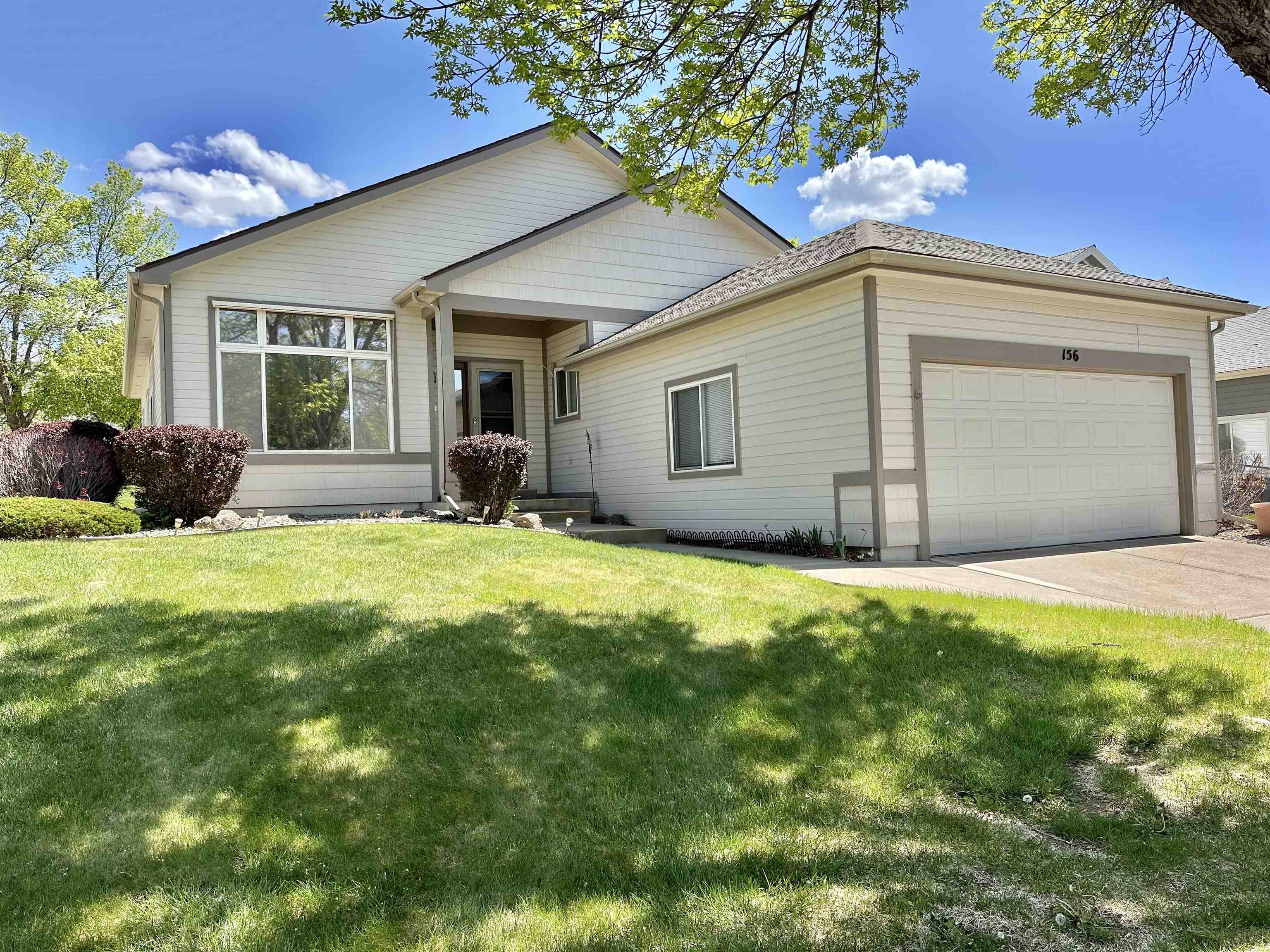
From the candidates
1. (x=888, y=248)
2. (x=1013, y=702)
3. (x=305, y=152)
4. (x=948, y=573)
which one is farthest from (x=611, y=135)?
(x=305, y=152)

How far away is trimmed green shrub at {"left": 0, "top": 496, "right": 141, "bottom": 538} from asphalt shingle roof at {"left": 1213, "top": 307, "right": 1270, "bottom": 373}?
1999 centimetres

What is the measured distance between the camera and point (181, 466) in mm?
10148

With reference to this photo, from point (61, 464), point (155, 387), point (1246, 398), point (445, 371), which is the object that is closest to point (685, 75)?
point (445, 371)

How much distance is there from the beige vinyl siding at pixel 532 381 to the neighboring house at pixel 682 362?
1.9 inches

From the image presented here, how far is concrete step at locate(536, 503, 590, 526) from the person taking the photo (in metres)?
13.6

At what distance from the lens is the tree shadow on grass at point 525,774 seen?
102 inches

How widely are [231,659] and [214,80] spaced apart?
15.0 m

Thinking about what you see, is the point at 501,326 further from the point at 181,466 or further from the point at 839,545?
the point at 839,545

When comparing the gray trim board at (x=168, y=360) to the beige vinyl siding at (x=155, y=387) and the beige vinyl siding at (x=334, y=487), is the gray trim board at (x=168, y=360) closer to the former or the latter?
the beige vinyl siding at (x=155, y=387)

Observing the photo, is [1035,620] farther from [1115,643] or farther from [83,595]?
[83,595]

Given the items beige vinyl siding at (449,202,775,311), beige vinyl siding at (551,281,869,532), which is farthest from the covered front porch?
beige vinyl siding at (551,281,869,532)

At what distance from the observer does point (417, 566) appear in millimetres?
6906

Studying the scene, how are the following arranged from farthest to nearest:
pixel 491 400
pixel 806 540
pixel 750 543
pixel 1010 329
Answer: pixel 491 400 < pixel 750 543 < pixel 1010 329 < pixel 806 540

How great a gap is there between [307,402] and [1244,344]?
70.0 ft
